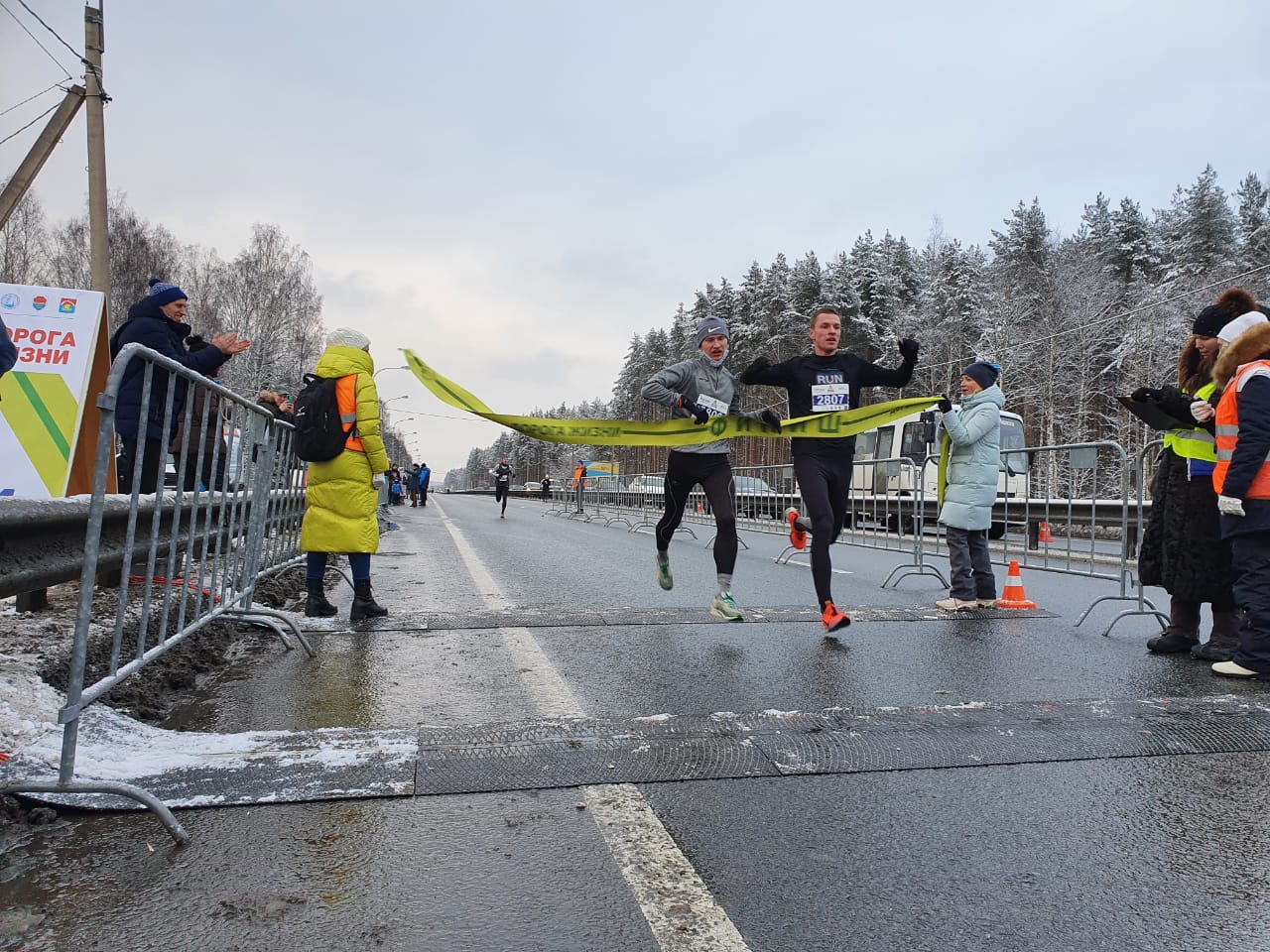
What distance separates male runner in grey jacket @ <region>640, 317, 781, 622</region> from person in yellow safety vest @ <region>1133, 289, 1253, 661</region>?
2421 mm

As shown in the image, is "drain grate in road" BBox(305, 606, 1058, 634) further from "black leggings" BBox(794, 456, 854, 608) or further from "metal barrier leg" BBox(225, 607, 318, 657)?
"black leggings" BBox(794, 456, 854, 608)

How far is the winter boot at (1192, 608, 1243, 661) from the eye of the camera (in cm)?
518

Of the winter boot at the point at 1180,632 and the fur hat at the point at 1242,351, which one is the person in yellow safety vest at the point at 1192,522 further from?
the fur hat at the point at 1242,351

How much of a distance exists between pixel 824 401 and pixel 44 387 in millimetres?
6256

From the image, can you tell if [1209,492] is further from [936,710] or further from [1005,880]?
[1005,880]

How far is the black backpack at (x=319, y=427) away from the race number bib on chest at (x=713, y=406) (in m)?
2.42

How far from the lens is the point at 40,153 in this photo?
13883 millimetres

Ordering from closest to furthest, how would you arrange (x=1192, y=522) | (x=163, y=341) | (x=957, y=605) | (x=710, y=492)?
1. (x=1192, y=522)
2. (x=710, y=492)
3. (x=163, y=341)
4. (x=957, y=605)

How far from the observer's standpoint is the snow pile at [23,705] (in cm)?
304

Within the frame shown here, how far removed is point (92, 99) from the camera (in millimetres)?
15156

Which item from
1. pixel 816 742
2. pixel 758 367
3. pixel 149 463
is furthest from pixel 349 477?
pixel 816 742

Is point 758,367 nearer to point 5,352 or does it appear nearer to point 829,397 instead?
point 829,397

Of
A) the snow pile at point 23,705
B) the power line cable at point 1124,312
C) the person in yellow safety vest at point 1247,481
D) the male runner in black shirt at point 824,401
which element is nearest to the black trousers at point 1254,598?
the person in yellow safety vest at point 1247,481

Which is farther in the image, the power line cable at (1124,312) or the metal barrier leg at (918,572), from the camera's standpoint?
the power line cable at (1124,312)
